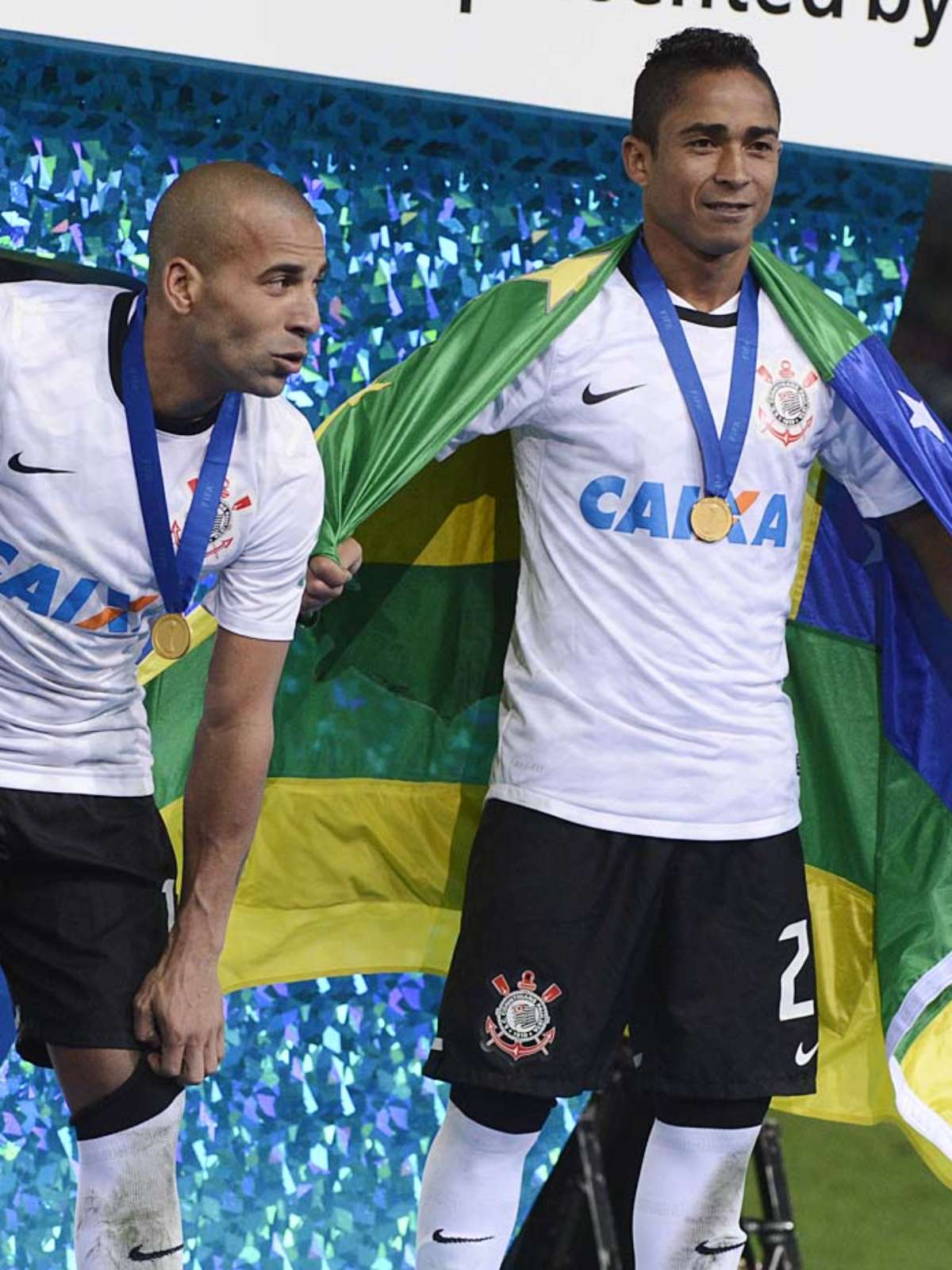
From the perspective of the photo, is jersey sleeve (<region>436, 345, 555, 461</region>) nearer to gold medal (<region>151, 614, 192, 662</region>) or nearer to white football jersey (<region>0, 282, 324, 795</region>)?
white football jersey (<region>0, 282, 324, 795</region>)

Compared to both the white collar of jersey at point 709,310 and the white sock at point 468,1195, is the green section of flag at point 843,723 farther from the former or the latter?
the white sock at point 468,1195

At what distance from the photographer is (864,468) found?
273 centimetres

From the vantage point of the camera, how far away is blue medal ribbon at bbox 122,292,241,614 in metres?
2.23

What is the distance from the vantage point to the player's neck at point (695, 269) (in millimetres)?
2627

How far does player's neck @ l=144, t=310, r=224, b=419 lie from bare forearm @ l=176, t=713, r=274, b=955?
0.37 m

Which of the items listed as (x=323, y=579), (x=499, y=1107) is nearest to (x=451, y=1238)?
(x=499, y=1107)

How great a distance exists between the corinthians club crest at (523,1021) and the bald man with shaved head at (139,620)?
14.7 inches

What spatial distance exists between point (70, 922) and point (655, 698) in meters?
0.77

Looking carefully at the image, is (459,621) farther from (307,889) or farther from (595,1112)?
(595,1112)

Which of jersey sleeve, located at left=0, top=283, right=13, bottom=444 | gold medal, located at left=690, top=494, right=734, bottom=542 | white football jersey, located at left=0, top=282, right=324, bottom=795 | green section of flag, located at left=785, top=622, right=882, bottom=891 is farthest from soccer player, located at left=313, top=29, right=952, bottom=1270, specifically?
jersey sleeve, located at left=0, top=283, right=13, bottom=444

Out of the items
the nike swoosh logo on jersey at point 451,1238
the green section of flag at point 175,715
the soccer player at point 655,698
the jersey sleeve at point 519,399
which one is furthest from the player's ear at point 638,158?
the nike swoosh logo on jersey at point 451,1238

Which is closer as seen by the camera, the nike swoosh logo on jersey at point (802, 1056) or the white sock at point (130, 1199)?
the white sock at point (130, 1199)

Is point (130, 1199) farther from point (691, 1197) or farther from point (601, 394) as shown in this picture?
point (601, 394)

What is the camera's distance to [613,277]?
105 inches
